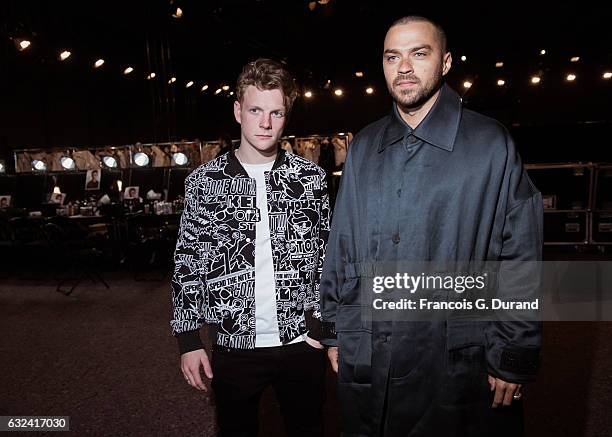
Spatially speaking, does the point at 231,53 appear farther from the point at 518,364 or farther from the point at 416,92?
the point at 518,364

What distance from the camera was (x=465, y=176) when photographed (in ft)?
4.42

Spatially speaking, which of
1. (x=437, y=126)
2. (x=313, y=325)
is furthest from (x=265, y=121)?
(x=313, y=325)

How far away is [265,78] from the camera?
5.24 ft

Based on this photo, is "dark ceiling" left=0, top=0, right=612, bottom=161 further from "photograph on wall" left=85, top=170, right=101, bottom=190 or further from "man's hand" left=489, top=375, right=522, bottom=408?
"man's hand" left=489, top=375, right=522, bottom=408

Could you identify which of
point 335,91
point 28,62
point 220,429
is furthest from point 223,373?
point 335,91

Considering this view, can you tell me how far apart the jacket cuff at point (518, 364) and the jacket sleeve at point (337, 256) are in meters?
0.54

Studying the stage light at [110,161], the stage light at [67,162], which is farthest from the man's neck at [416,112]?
the stage light at [67,162]

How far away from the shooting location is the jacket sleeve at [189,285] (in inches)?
65.1

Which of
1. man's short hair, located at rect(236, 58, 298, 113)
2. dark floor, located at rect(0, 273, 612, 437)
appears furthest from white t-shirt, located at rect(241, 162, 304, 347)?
dark floor, located at rect(0, 273, 612, 437)

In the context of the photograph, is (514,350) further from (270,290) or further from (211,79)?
(211,79)

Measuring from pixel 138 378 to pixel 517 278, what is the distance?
125 inches

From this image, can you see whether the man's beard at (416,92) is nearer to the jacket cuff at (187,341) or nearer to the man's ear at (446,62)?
the man's ear at (446,62)

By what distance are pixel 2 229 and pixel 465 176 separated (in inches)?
358

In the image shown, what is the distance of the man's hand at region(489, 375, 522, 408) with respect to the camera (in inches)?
52.3
